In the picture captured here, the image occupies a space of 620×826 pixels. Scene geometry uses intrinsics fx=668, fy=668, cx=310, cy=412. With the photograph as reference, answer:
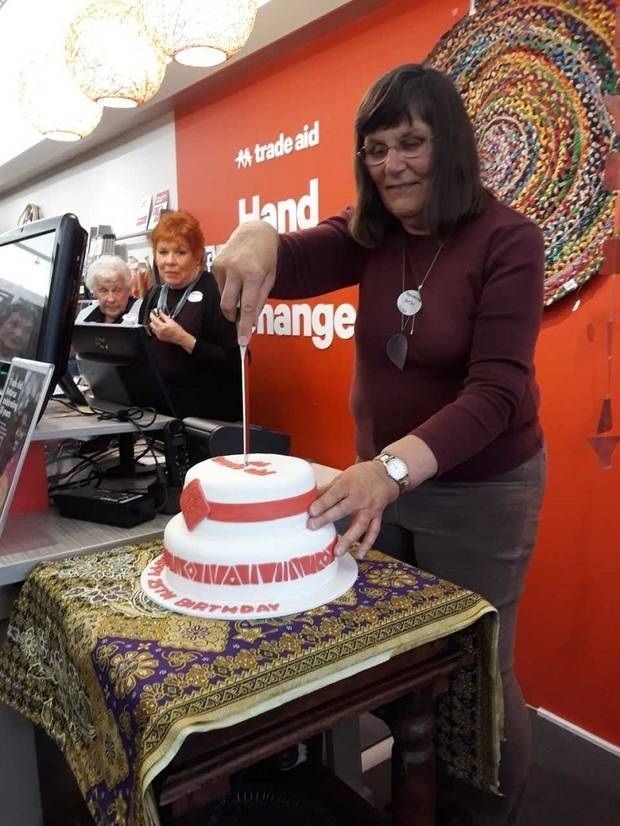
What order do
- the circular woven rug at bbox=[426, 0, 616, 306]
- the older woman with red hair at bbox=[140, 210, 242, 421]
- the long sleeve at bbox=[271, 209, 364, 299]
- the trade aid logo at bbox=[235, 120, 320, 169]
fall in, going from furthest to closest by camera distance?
the trade aid logo at bbox=[235, 120, 320, 169] → the older woman with red hair at bbox=[140, 210, 242, 421] → the circular woven rug at bbox=[426, 0, 616, 306] → the long sleeve at bbox=[271, 209, 364, 299]

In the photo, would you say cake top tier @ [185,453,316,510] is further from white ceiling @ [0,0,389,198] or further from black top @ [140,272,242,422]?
white ceiling @ [0,0,389,198]

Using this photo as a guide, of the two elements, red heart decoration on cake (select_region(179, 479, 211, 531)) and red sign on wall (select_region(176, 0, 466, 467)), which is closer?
red heart decoration on cake (select_region(179, 479, 211, 531))

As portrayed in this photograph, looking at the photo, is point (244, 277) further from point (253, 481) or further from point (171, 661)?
point (171, 661)

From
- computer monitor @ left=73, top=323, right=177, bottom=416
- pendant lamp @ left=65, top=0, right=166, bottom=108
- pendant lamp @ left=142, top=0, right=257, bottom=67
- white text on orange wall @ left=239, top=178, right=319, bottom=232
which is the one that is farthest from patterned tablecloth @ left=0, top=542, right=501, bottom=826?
pendant lamp @ left=65, top=0, right=166, bottom=108

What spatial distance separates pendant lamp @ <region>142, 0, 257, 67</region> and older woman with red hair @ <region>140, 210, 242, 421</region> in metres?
0.78

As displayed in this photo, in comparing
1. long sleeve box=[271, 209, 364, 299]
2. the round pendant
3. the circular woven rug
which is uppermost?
the circular woven rug

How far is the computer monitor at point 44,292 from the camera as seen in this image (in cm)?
117

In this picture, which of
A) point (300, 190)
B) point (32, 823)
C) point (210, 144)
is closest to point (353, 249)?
point (32, 823)

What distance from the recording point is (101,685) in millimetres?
747

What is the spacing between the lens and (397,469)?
94 cm

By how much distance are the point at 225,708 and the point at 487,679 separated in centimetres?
43

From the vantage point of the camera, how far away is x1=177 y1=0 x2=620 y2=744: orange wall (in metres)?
1.80

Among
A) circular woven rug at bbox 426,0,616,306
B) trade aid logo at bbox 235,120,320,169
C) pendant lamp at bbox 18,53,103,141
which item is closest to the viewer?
circular woven rug at bbox 426,0,616,306

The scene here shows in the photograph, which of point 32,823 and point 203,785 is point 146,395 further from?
point 203,785
